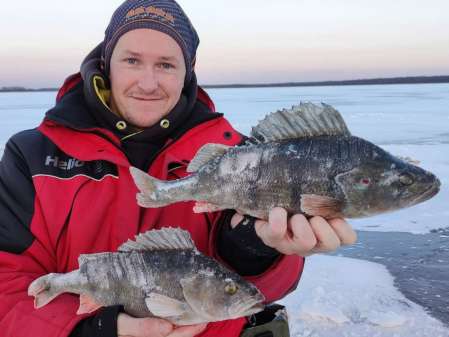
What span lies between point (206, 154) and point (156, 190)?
30 centimetres

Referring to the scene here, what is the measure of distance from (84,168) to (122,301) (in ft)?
2.39

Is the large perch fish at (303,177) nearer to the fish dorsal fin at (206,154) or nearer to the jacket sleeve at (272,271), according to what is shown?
the fish dorsal fin at (206,154)

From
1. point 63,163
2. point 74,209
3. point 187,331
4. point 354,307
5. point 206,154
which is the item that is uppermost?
point 206,154

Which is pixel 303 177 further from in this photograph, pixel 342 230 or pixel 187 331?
pixel 187 331

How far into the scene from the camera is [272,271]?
8.17 feet

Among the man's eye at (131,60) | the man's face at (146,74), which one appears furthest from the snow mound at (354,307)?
the man's eye at (131,60)

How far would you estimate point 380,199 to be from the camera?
2168mm

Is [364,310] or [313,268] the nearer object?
[364,310]

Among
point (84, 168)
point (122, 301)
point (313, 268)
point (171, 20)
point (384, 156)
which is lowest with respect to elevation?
point (313, 268)

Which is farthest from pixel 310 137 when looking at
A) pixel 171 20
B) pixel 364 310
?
pixel 364 310

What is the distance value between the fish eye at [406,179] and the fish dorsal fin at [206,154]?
83cm

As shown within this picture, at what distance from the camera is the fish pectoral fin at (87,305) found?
224 cm

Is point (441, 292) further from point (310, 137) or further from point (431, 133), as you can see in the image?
point (431, 133)

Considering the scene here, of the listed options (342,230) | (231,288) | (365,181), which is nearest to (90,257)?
(231,288)
